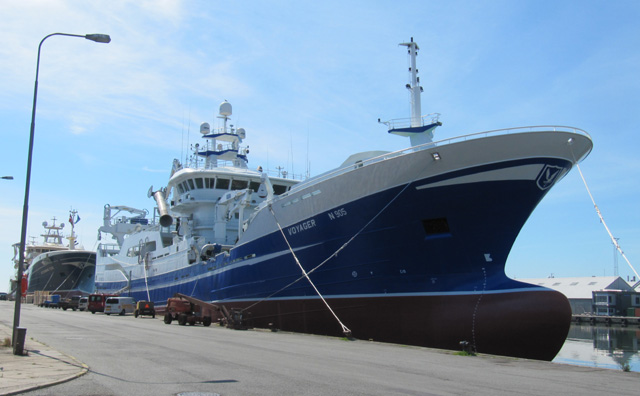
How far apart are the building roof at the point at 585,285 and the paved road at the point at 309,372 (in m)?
44.8

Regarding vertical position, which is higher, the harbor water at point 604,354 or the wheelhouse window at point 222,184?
the wheelhouse window at point 222,184

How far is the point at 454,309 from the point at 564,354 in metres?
9.74

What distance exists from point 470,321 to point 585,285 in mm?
48158

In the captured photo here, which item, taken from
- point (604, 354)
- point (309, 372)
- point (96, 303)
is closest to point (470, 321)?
point (309, 372)

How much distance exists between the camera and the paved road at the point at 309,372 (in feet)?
26.7

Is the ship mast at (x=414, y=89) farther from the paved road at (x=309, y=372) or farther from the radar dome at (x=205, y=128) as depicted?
the radar dome at (x=205, y=128)

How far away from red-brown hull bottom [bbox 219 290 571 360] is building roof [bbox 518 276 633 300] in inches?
1610

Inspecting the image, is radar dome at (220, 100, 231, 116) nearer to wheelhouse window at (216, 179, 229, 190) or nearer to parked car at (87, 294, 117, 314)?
wheelhouse window at (216, 179, 229, 190)

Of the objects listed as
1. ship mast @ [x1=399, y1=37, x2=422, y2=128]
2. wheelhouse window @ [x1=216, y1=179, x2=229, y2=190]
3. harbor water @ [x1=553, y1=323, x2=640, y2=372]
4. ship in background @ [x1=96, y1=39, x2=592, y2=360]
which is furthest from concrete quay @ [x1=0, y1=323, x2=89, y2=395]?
wheelhouse window @ [x1=216, y1=179, x2=229, y2=190]

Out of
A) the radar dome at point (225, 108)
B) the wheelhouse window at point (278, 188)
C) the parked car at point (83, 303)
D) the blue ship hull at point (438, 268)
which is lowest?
the parked car at point (83, 303)

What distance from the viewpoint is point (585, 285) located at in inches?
2240

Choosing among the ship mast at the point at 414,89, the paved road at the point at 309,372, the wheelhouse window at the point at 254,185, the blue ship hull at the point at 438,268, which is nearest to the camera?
the paved road at the point at 309,372

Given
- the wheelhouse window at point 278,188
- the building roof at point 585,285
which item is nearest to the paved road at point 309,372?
the wheelhouse window at point 278,188

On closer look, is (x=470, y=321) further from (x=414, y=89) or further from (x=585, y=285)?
(x=585, y=285)
